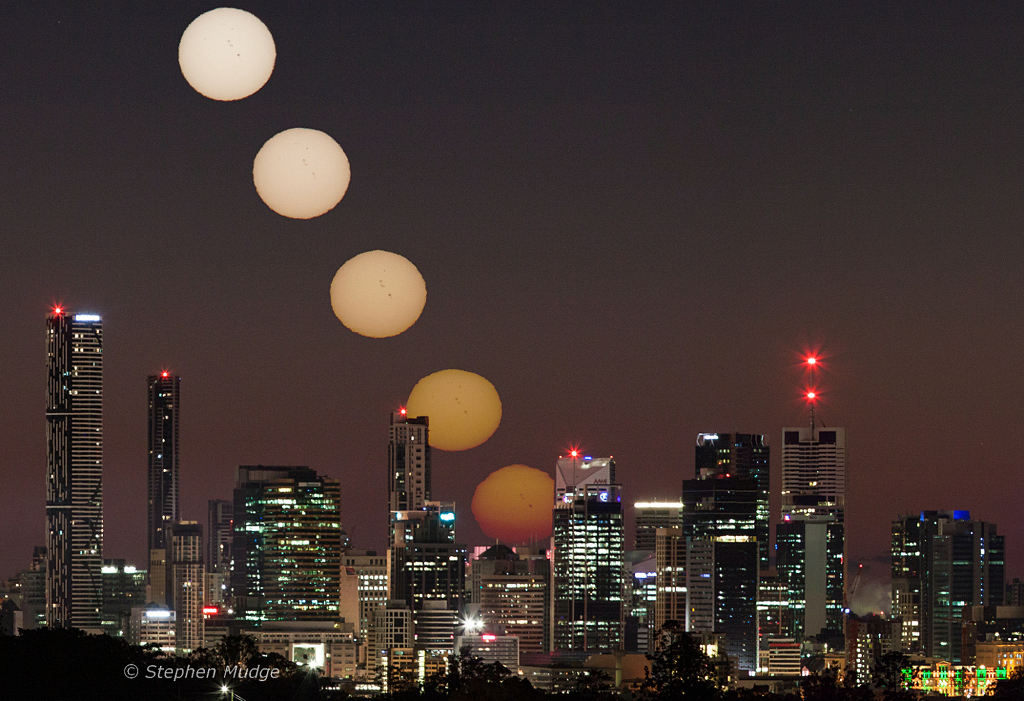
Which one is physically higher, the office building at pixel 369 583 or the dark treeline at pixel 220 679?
the dark treeline at pixel 220 679

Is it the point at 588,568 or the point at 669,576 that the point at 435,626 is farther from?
the point at 669,576

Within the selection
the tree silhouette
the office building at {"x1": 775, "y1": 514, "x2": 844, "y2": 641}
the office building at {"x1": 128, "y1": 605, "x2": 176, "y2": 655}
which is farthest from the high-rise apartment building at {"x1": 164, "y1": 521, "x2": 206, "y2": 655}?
the tree silhouette

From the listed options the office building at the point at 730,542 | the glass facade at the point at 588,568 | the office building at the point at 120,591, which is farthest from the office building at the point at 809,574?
the office building at the point at 120,591

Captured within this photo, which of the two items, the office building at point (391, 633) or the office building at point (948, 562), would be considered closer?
the office building at point (391, 633)

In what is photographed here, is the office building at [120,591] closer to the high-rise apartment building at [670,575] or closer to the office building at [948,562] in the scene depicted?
the high-rise apartment building at [670,575]

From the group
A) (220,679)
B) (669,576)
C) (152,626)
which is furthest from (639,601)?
(220,679)

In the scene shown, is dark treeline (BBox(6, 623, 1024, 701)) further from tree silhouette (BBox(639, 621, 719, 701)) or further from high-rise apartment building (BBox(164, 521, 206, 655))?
high-rise apartment building (BBox(164, 521, 206, 655))

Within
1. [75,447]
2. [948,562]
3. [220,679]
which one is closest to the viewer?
[220,679]
